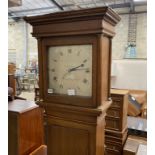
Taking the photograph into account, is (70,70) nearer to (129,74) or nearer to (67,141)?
(67,141)

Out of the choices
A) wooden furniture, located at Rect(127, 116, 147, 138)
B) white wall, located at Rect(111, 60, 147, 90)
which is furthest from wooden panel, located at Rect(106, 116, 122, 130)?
white wall, located at Rect(111, 60, 147, 90)

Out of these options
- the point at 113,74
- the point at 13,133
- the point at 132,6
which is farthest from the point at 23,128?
the point at 132,6

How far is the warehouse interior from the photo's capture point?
1080 mm

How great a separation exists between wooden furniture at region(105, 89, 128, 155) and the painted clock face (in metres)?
1.24

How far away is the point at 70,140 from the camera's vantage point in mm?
1097

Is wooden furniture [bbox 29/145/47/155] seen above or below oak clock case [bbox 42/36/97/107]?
below

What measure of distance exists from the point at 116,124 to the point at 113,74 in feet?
7.98

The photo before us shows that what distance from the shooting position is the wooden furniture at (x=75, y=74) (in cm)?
96

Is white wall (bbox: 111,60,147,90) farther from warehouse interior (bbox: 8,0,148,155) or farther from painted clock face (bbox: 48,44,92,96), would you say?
painted clock face (bbox: 48,44,92,96)

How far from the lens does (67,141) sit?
1.11 metres

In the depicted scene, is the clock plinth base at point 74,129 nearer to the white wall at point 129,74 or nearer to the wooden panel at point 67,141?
the wooden panel at point 67,141

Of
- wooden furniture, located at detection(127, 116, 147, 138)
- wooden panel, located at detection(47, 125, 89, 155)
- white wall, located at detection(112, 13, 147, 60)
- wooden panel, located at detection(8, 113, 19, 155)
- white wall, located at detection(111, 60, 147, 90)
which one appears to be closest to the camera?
wooden panel, located at detection(8, 113, 19, 155)

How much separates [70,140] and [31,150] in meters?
0.30

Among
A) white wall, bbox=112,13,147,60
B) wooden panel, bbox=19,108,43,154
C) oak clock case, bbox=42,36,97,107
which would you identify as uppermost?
white wall, bbox=112,13,147,60
